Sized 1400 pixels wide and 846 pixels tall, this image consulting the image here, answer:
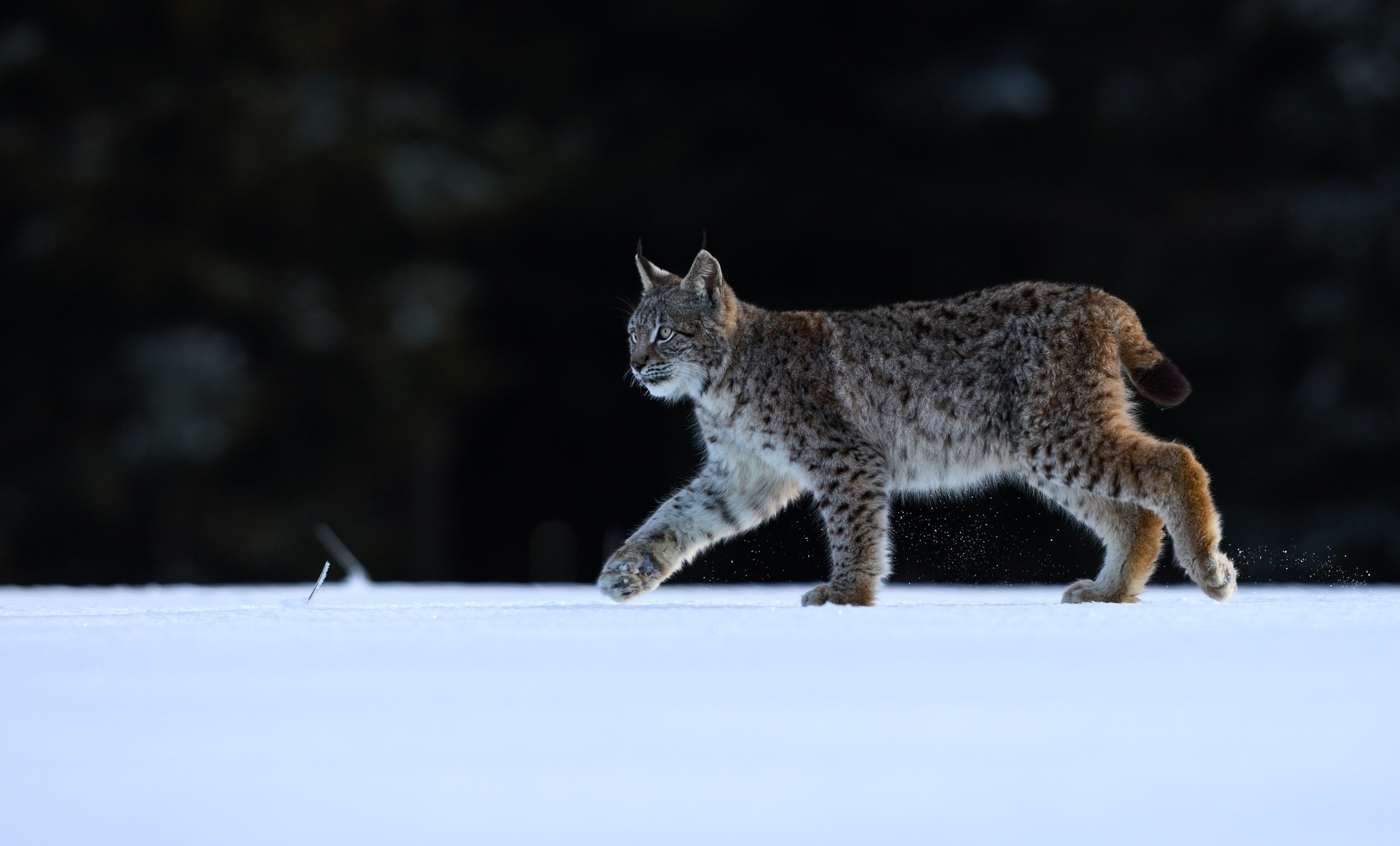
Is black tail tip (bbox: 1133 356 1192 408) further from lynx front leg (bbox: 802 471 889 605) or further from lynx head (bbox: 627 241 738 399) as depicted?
lynx head (bbox: 627 241 738 399)

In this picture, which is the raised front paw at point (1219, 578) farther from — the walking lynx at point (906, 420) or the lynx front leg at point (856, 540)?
the lynx front leg at point (856, 540)

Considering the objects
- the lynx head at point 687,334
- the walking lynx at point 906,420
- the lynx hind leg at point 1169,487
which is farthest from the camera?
the lynx head at point 687,334

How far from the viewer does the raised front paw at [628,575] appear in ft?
18.3

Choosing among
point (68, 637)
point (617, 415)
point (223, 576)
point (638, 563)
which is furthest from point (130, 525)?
point (68, 637)

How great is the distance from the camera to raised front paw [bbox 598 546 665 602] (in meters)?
5.58

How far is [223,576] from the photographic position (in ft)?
47.8

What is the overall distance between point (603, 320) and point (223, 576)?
3.88 metres

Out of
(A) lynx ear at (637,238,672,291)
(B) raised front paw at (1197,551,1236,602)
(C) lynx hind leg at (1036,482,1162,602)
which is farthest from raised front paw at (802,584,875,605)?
(A) lynx ear at (637,238,672,291)

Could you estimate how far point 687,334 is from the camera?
5859mm

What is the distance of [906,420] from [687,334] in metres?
0.80

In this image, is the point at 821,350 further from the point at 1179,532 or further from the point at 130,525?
the point at 130,525

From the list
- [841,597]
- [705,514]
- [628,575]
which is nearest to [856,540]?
[841,597]

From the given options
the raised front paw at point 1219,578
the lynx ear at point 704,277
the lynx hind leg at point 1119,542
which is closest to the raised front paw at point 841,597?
the lynx hind leg at point 1119,542

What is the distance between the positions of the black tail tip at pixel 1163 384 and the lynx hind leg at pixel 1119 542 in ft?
1.16
